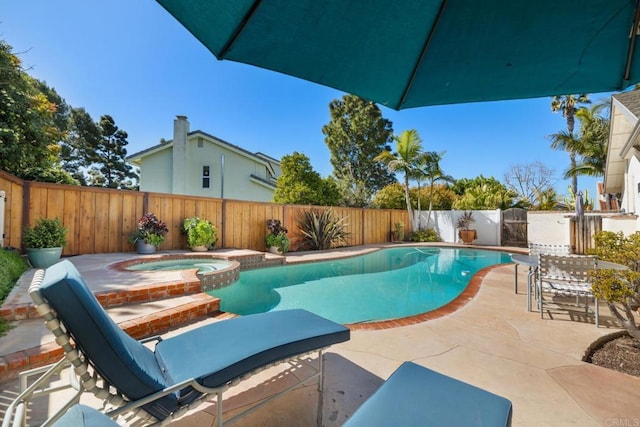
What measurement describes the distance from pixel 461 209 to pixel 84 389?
16.1 meters

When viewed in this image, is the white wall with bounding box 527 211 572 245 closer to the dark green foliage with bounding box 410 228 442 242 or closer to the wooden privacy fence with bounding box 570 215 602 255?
the wooden privacy fence with bounding box 570 215 602 255

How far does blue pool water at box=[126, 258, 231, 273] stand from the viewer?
5748 millimetres

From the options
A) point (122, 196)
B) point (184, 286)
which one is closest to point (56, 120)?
point (122, 196)

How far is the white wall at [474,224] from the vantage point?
508 inches

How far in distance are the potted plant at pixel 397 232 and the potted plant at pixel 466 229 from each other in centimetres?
270

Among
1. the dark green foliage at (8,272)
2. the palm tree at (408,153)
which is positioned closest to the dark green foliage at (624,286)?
the dark green foliage at (8,272)

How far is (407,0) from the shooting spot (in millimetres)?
1459

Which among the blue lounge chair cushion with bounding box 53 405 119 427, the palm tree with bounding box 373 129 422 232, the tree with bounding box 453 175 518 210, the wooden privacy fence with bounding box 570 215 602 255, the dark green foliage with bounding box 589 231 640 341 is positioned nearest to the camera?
the blue lounge chair cushion with bounding box 53 405 119 427

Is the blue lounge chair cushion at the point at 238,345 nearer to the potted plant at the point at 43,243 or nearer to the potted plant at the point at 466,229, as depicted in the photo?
the potted plant at the point at 43,243

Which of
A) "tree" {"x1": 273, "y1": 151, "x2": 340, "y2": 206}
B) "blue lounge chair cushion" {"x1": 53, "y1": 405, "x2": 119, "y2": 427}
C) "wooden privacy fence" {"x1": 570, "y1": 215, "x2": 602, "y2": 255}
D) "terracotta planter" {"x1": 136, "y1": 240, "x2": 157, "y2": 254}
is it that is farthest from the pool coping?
"tree" {"x1": 273, "y1": 151, "x2": 340, "y2": 206}

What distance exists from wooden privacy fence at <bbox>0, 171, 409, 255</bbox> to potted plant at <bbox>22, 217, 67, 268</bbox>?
0.81m

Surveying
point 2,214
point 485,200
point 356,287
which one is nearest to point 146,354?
point 356,287

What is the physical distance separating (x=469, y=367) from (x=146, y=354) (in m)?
2.37

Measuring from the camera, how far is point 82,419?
723 mm
